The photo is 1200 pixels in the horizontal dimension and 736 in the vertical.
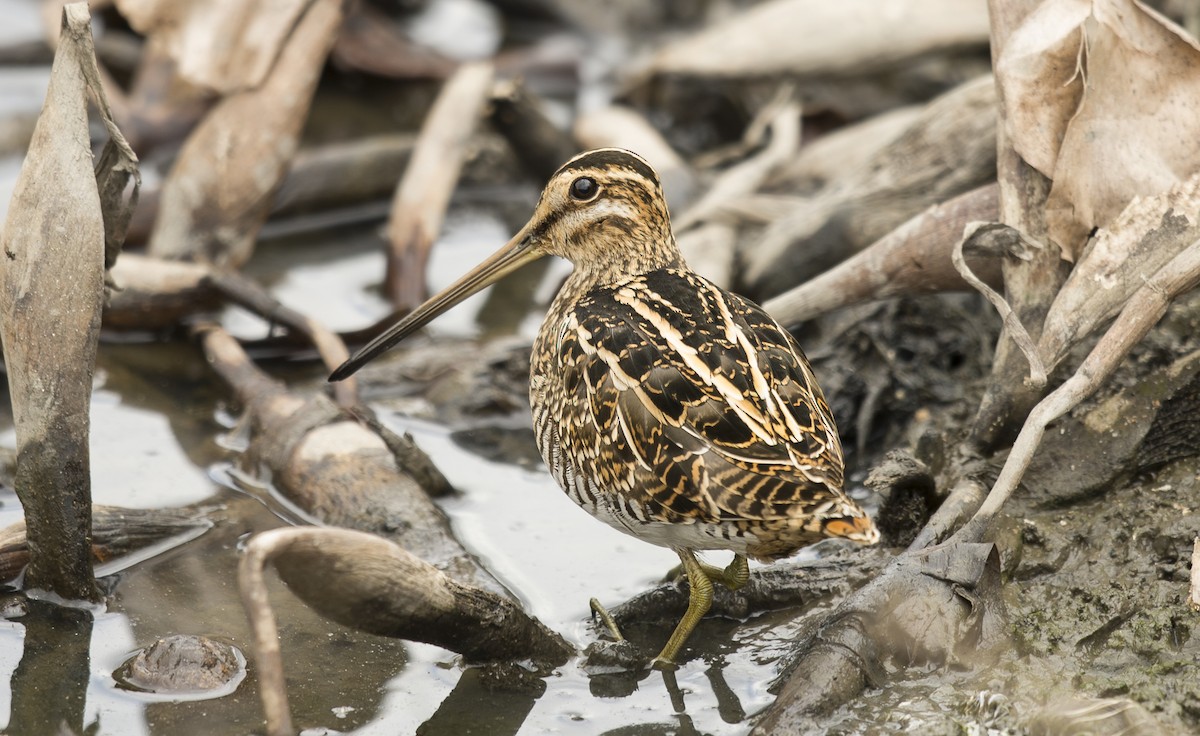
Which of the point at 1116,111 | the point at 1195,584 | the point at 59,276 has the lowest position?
the point at 59,276

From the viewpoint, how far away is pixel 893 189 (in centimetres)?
535

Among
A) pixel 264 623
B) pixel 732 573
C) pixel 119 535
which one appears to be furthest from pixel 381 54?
pixel 264 623

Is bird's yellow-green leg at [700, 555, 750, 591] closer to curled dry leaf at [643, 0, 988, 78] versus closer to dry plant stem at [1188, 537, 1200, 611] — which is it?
dry plant stem at [1188, 537, 1200, 611]

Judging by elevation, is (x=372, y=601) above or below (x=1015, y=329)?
below

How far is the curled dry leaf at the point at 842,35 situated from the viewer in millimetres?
6824

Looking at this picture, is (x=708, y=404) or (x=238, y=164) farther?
(x=238, y=164)

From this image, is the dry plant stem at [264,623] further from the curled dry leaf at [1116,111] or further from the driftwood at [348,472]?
the curled dry leaf at [1116,111]

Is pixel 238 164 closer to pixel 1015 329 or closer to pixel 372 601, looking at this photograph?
pixel 372 601

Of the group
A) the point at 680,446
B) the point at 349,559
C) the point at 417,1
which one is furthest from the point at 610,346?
the point at 417,1

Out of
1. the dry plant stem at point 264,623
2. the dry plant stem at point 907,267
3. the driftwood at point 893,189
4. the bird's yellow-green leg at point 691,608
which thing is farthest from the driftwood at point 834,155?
the dry plant stem at point 264,623

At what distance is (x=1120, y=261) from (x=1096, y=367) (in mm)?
408

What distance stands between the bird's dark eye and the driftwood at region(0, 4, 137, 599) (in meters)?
1.28

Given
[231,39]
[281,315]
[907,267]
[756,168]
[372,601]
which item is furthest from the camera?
[756,168]

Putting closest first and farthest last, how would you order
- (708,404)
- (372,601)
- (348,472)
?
(372,601) < (708,404) < (348,472)
